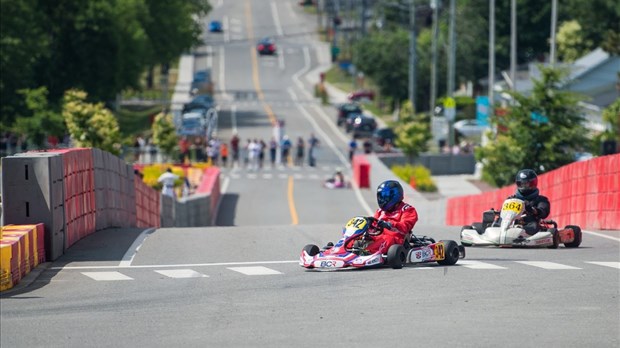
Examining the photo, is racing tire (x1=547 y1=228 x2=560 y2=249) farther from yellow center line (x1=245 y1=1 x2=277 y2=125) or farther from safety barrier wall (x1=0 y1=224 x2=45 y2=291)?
yellow center line (x1=245 y1=1 x2=277 y2=125)

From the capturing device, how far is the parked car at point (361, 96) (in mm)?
122812

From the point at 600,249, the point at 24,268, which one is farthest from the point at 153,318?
the point at 600,249

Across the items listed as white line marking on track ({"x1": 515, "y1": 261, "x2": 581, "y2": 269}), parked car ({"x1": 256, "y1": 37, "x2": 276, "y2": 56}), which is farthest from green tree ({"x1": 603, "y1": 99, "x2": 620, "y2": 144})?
parked car ({"x1": 256, "y1": 37, "x2": 276, "y2": 56})

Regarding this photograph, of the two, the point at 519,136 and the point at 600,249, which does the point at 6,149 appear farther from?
the point at 600,249

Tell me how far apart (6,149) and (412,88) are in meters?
38.4

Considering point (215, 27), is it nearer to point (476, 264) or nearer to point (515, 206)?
point (515, 206)

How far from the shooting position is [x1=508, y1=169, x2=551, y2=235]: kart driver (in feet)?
76.1

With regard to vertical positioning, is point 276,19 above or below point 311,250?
above

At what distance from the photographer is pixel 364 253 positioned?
19.5 metres

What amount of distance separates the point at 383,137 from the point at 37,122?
963 inches

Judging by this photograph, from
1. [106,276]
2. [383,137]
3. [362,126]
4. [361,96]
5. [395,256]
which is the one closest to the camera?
[106,276]

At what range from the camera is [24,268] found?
18500mm

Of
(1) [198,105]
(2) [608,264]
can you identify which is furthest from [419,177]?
(2) [608,264]

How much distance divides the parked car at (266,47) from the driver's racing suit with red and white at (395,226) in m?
126
